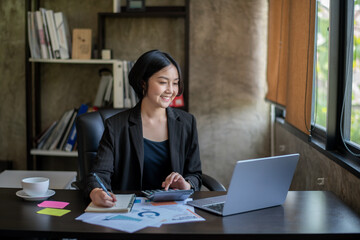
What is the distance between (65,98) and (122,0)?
95 cm

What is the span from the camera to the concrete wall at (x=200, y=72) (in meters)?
3.51

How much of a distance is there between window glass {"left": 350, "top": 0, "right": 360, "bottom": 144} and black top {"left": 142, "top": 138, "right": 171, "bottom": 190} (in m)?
0.87

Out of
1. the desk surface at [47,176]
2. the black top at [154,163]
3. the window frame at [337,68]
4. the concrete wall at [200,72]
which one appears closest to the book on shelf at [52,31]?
the concrete wall at [200,72]

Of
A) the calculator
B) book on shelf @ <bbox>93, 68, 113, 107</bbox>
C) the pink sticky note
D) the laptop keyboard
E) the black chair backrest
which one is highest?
book on shelf @ <bbox>93, 68, 113, 107</bbox>

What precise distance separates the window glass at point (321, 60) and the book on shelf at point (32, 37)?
2.09 metres

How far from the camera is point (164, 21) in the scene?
12.0ft

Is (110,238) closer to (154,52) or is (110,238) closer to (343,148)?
(154,52)

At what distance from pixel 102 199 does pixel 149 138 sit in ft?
1.97

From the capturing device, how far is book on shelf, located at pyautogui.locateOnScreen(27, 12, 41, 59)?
3.41m

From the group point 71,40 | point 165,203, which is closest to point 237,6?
point 71,40

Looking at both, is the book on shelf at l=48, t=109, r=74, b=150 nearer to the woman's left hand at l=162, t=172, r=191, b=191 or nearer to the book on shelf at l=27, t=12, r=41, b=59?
the book on shelf at l=27, t=12, r=41, b=59

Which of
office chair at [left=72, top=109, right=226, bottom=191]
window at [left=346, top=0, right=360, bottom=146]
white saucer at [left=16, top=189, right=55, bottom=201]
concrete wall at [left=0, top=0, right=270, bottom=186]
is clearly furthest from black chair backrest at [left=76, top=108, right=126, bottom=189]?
concrete wall at [left=0, top=0, right=270, bottom=186]

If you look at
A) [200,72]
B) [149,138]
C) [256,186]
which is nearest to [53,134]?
[200,72]

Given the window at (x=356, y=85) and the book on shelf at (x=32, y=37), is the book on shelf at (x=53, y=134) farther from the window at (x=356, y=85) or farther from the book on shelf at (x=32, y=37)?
the window at (x=356, y=85)
